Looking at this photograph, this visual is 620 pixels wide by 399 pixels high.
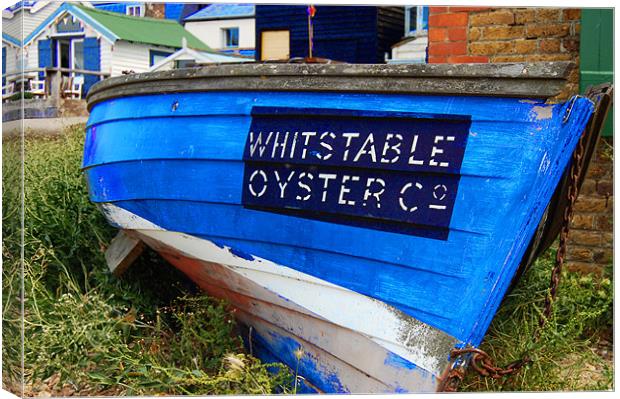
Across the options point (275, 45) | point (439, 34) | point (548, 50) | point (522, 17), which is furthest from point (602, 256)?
point (275, 45)

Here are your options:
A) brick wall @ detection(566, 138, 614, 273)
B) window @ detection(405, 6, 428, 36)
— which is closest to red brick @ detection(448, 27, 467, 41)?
brick wall @ detection(566, 138, 614, 273)

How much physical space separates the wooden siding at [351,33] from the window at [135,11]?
3.94 m

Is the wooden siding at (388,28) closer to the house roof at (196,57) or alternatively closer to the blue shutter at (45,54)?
the house roof at (196,57)

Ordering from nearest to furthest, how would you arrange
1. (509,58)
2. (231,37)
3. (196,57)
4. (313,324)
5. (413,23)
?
(313,324) < (509,58) < (196,57) < (231,37) < (413,23)

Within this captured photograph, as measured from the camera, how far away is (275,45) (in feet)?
25.5

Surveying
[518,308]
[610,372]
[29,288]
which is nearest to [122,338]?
[29,288]

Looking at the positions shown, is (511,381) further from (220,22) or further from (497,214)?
(220,22)

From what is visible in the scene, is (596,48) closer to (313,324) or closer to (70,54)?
(313,324)

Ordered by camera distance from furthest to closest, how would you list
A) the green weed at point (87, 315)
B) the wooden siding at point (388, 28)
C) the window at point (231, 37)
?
1. the wooden siding at point (388, 28)
2. the window at point (231, 37)
3. the green weed at point (87, 315)

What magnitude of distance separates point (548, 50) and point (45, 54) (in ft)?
8.22

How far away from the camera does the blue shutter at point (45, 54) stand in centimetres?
355

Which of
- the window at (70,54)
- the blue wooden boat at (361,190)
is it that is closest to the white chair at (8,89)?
the blue wooden boat at (361,190)

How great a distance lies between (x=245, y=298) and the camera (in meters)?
3.55

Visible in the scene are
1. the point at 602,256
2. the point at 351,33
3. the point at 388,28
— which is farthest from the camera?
the point at 351,33
